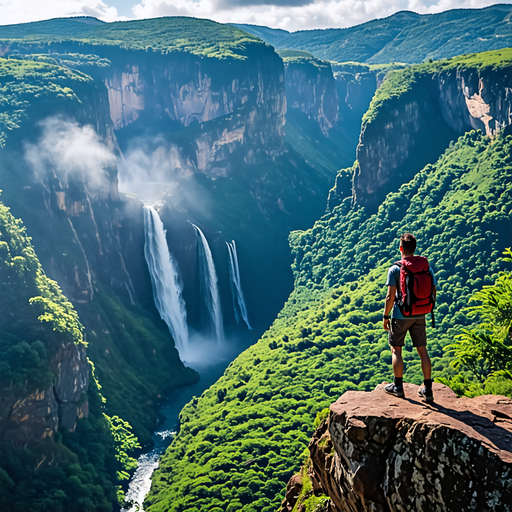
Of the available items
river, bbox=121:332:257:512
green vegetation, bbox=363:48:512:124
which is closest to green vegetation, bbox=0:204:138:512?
river, bbox=121:332:257:512

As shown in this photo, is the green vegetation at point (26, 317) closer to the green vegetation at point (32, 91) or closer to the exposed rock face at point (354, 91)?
the green vegetation at point (32, 91)

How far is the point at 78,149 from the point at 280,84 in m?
64.4

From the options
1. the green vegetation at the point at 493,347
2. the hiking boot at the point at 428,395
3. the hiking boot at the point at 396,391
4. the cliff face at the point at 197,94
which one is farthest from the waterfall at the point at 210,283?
the hiking boot at the point at 428,395

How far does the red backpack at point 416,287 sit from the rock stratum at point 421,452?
2123 mm

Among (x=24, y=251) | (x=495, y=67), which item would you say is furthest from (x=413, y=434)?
(x=495, y=67)

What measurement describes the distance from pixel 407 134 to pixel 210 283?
37.1m

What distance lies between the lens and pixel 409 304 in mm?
13820

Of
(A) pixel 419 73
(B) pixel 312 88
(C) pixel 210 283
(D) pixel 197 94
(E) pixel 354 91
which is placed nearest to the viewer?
(C) pixel 210 283

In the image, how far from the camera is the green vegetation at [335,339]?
50656mm

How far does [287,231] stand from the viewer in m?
117

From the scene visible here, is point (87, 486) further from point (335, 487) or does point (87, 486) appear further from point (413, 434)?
point (413, 434)

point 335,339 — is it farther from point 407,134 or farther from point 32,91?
point 32,91

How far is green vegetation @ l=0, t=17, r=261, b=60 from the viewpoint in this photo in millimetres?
124375

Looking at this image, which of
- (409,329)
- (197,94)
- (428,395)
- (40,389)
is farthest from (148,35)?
(428,395)
